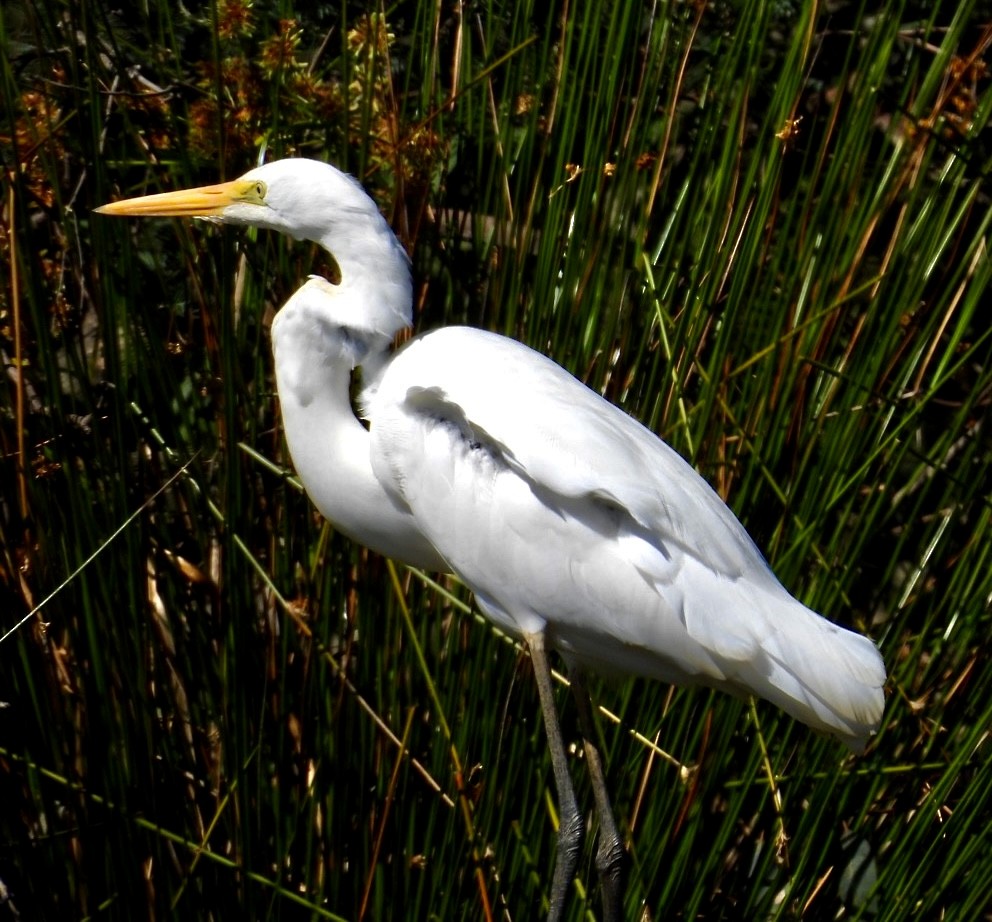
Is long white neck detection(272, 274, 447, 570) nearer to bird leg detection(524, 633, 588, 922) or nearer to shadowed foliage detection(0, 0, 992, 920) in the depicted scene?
shadowed foliage detection(0, 0, 992, 920)

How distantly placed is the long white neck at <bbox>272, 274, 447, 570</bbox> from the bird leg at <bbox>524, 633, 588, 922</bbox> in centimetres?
22

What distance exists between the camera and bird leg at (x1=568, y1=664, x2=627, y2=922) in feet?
4.83

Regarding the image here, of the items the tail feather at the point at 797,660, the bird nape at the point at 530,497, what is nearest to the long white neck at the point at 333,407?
the bird nape at the point at 530,497

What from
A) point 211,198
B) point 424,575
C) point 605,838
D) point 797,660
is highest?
point 211,198

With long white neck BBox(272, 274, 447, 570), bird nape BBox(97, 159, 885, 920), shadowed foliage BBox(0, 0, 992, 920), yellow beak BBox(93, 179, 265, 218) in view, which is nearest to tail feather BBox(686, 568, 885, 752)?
bird nape BBox(97, 159, 885, 920)

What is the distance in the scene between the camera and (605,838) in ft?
4.83

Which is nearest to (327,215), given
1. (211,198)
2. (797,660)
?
(211,198)

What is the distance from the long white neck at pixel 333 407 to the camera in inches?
Result: 55.2

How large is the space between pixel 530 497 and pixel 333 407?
0.25m

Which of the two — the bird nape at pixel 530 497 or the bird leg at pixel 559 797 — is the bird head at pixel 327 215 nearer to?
the bird nape at pixel 530 497

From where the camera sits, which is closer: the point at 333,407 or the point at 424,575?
the point at 333,407

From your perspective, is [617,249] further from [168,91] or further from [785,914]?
[785,914]

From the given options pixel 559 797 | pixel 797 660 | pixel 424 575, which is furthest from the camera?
pixel 424 575

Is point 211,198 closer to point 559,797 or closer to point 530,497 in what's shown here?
point 530,497
